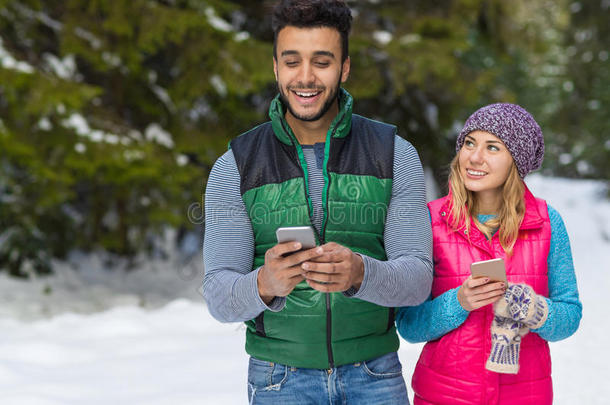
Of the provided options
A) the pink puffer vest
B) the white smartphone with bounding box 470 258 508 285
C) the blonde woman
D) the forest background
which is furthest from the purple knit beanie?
the forest background

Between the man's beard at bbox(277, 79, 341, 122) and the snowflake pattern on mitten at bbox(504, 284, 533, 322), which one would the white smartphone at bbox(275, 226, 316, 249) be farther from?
the snowflake pattern on mitten at bbox(504, 284, 533, 322)

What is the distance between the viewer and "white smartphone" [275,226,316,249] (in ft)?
5.61

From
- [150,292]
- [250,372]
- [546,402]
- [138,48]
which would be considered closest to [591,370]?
[546,402]

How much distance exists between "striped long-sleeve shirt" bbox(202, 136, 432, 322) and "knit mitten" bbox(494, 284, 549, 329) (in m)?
0.32

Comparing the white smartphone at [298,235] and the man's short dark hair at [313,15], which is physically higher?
the man's short dark hair at [313,15]

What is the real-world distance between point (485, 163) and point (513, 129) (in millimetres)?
155

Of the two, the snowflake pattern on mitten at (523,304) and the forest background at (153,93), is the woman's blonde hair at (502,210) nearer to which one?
the snowflake pattern on mitten at (523,304)

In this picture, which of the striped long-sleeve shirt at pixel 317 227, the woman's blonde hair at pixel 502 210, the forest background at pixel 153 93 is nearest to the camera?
the striped long-sleeve shirt at pixel 317 227

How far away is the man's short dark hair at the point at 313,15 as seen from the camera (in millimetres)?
2023

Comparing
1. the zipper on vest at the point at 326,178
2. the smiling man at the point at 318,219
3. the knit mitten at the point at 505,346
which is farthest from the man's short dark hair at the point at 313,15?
the knit mitten at the point at 505,346

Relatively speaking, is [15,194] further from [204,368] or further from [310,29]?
[310,29]

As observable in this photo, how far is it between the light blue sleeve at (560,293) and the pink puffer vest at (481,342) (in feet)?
0.08

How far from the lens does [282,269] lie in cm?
177

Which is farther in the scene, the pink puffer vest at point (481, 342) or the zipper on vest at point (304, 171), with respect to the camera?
the pink puffer vest at point (481, 342)
